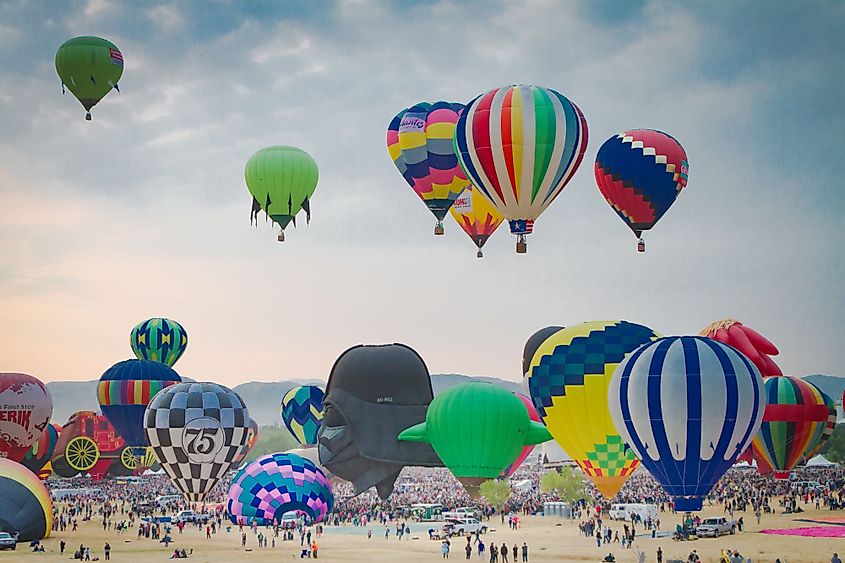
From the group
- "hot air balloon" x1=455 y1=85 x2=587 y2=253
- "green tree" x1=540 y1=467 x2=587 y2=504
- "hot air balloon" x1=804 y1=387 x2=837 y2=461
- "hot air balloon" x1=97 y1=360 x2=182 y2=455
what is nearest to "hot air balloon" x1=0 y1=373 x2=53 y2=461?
"hot air balloon" x1=97 y1=360 x2=182 y2=455

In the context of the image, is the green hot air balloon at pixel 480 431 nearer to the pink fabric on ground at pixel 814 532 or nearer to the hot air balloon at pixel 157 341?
the pink fabric on ground at pixel 814 532

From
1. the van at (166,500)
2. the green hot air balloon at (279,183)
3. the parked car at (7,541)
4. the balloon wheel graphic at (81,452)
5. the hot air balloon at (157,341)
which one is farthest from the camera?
the hot air balloon at (157,341)

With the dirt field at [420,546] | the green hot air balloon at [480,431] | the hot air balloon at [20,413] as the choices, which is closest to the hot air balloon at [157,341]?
the hot air balloon at [20,413]

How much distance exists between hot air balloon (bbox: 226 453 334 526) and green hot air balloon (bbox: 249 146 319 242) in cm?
571

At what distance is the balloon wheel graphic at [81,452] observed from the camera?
139 feet

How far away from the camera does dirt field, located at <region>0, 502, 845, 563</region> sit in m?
20.4

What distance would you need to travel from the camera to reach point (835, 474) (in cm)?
4484

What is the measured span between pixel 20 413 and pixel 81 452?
24.2ft

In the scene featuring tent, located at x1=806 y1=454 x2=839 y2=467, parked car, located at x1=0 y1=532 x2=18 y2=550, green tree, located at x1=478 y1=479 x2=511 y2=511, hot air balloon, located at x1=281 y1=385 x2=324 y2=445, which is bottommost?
parked car, located at x1=0 y1=532 x2=18 y2=550

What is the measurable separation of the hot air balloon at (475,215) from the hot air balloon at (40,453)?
1768cm

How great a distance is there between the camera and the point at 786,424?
32.9m

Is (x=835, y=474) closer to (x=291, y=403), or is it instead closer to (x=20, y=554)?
(x=291, y=403)

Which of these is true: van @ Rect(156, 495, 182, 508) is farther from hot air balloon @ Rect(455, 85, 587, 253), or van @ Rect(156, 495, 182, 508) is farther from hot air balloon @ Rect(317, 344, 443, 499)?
hot air balloon @ Rect(455, 85, 587, 253)

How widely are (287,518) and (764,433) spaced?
47.5ft
